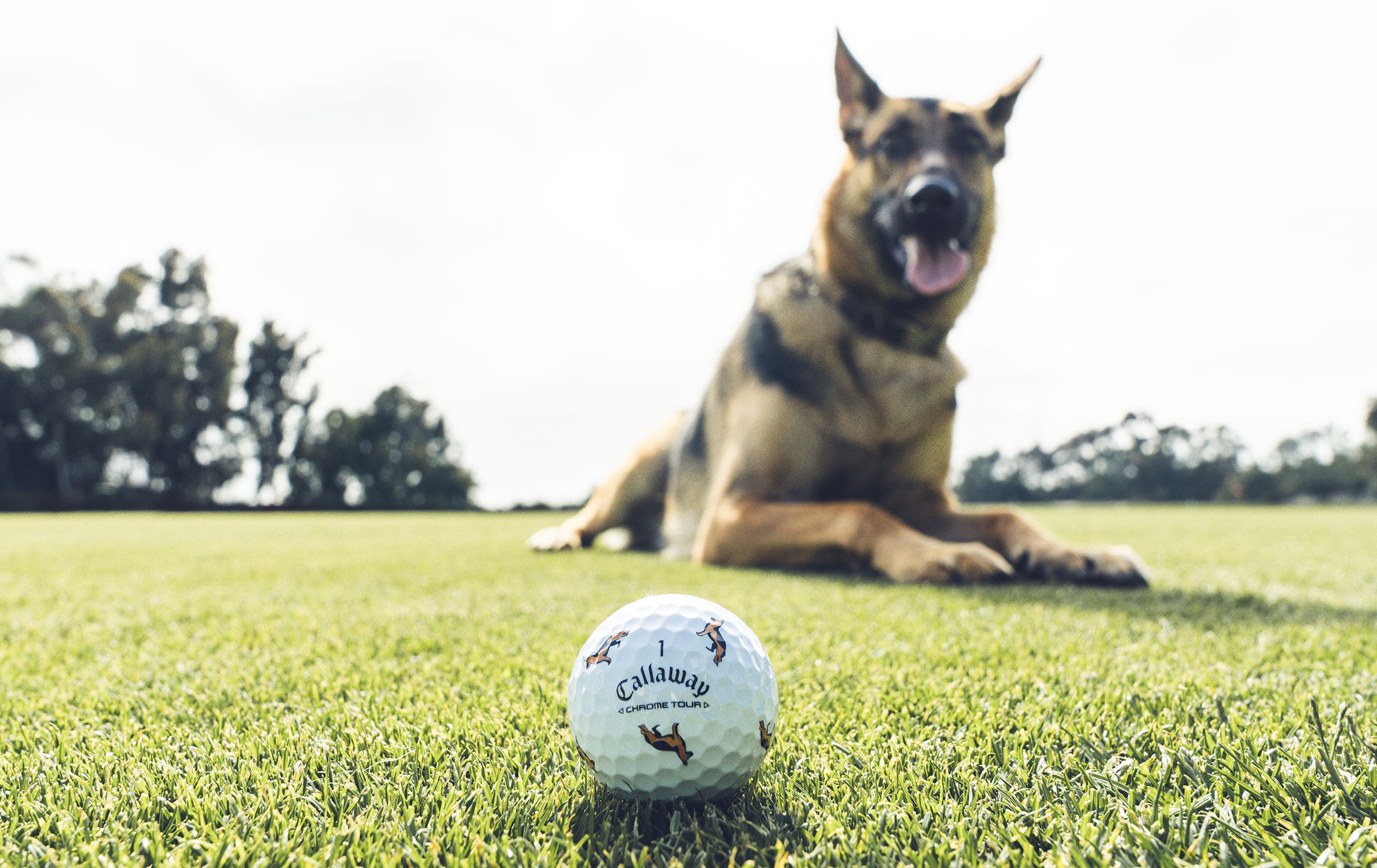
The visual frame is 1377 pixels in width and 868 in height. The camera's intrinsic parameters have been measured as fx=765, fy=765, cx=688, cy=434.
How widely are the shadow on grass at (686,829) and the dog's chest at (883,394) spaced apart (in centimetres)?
274

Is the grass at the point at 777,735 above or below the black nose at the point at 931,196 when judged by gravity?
below

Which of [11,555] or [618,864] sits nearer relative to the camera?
[618,864]

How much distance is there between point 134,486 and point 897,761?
32.9m

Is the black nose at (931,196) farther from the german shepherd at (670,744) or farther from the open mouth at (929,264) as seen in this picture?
the german shepherd at (670,744)

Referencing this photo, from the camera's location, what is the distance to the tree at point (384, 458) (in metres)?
30.0

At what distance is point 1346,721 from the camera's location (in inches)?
51.1

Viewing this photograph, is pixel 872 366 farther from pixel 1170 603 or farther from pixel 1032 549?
pixel 1170 603

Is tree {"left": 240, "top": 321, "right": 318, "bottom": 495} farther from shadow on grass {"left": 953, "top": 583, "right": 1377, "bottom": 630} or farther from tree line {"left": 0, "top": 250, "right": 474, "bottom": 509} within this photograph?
shadow on grass {"left": 953, "top": 583, "right": 1377, "bottom": 630}

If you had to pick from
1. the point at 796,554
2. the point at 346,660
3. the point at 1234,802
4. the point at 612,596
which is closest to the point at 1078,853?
the point at 1234,802

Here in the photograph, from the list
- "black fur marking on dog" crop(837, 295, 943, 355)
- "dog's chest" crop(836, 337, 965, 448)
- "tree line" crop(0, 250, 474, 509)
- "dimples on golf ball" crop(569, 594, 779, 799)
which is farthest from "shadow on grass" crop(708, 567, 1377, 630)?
"tree line" crop(0, 250, 474, 509)

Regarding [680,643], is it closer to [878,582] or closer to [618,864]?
[618,864]

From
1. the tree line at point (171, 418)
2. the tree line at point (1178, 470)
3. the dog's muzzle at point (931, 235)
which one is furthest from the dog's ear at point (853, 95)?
the tree line at point (1178, 470)

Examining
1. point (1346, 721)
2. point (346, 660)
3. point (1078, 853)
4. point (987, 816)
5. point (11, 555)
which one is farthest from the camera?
point (11, 555)

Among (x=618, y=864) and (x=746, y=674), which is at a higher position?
(x=746, y=674)
